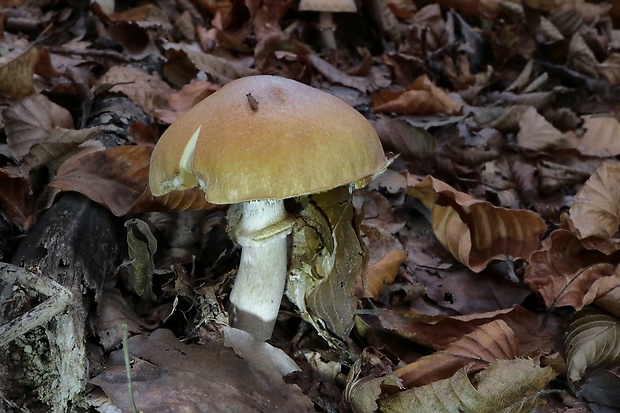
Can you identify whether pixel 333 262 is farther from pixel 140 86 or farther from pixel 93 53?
pixel 93 53

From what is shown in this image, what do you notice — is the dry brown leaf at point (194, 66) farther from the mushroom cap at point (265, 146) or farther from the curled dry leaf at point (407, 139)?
the mushroom cap at point (265, 146)

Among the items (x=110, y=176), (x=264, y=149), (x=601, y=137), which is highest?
(x=264, y=149)

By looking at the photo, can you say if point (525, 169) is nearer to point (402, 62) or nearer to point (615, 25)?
point (402, 62)

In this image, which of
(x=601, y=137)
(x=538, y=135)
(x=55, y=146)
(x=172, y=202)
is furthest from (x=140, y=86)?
(x=601, y=137)

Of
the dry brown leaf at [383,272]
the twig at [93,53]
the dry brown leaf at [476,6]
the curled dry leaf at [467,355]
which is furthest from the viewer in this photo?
the dry brown leaf at [476,6]

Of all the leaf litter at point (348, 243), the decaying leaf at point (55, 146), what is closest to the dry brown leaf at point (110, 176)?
the leaf litter at point (348, 243)

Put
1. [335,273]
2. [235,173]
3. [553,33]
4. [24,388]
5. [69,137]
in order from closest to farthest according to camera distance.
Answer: [235,173] < [24,388] < [335,273] < [69,137] < [553,33]

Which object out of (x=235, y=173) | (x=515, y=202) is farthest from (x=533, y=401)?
(x=515, y=202)
